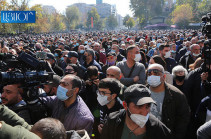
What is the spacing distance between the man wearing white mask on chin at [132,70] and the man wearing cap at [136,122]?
1.87m

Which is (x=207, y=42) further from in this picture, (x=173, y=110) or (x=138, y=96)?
(x=138, y=96)

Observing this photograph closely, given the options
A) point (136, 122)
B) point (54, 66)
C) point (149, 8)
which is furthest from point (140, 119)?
point (149, 8)

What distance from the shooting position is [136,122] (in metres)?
2.28

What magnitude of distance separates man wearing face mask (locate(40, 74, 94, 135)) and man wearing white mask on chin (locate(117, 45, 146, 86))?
4.62ft

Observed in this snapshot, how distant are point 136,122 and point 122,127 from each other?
19cm

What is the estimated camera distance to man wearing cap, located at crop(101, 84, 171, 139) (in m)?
2.27

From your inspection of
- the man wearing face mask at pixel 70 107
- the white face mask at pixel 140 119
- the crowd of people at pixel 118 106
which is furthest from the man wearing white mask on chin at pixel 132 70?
the white face mask at pixel 140 119

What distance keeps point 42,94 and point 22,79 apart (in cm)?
86

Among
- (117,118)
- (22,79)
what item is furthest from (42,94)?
(117,118)

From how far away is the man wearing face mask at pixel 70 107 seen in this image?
108 inches

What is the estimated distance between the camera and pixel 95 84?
403 centimetres

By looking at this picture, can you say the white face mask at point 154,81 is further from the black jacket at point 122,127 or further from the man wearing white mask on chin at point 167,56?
the man wearing white mask on chin at point 167,56

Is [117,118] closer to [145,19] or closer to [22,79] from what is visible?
[22,79]

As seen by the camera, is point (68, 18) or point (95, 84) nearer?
point (95, 84)
